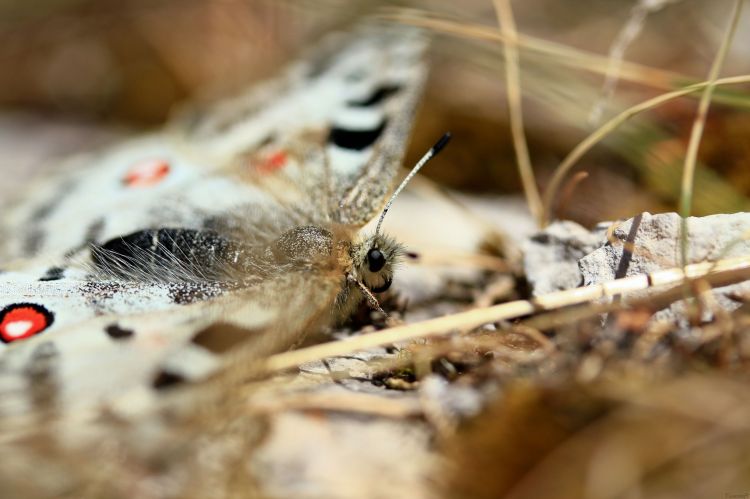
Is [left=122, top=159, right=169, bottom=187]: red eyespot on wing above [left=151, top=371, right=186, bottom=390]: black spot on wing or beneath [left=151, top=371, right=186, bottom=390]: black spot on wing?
above

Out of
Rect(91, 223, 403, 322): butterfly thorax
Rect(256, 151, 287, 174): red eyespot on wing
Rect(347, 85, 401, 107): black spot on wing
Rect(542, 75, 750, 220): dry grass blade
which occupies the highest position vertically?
Rect(347, 85, 401, 107): black spot on wing

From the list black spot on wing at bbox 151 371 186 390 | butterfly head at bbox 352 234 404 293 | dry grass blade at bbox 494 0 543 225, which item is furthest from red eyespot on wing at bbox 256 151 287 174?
black spot on wing at bbox 151 371 186 390

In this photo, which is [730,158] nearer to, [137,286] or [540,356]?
[540,356]

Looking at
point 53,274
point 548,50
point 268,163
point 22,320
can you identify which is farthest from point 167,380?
point 548,50

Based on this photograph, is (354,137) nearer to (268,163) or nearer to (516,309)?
Result: (268,163)

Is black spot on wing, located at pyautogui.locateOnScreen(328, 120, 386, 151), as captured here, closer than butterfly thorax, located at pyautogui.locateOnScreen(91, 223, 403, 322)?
No

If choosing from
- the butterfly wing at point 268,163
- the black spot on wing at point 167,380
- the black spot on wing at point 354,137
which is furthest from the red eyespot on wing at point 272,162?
the black spot on wing at point 167,380

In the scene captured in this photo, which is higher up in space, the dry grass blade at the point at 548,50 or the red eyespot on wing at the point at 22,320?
the dry grass blade at the point at 548,50

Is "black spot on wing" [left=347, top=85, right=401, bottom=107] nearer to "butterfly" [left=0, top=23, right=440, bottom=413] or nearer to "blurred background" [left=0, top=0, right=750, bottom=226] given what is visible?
"butterfly" [left=0, top=23, right=440, bottom=413]

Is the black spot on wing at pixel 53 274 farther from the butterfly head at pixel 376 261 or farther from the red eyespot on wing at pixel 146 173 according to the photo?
the butterfly head at pixel 376 261
